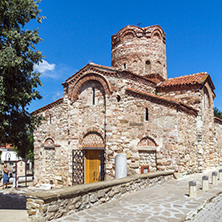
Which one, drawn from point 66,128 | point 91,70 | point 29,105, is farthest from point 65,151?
point 29,105

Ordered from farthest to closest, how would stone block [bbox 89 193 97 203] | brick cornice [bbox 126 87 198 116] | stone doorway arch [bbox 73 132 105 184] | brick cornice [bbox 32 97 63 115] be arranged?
1. brick cornice [bbox 32 97 63 115]
2. stone doorway arch [bbox 73 132 105 184]
3. brick cornice [bbox 126 87 198 116]
4. stone block [bbox 89 193 97 203]

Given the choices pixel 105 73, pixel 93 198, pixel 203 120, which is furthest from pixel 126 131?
pixel 93 198

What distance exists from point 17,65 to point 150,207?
18.6 ft

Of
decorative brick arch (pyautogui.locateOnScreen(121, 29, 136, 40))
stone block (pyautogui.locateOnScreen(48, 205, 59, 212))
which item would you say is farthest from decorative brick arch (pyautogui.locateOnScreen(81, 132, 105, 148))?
decorative brick arch (pyautogui.locateOnScreen(121, 29, 136, 40))

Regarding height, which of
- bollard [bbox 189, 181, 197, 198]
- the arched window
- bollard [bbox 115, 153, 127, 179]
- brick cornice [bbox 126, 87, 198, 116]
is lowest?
bollard [bbox 189, 181, 197, 198]

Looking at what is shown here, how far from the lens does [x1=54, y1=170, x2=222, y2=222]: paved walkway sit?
493 centimetres

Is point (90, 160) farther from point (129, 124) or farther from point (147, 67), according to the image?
point (147, 67)

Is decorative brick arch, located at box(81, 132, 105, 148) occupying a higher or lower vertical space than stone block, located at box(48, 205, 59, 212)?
higher

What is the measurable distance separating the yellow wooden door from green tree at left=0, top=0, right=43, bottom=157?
5.01 metres

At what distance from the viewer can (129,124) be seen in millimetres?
11352

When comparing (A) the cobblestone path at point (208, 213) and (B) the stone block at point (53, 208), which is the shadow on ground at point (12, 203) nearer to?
(B) the stone block at point (53, 208)

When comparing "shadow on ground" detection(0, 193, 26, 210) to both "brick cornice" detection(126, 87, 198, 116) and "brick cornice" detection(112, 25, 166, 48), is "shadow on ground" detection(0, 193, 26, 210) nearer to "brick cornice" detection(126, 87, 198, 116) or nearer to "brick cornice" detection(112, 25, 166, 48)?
"brick cornice" detection(126, 87, 198, 116)

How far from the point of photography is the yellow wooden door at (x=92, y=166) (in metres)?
12.1

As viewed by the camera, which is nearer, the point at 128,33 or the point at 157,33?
the point at 128,33
